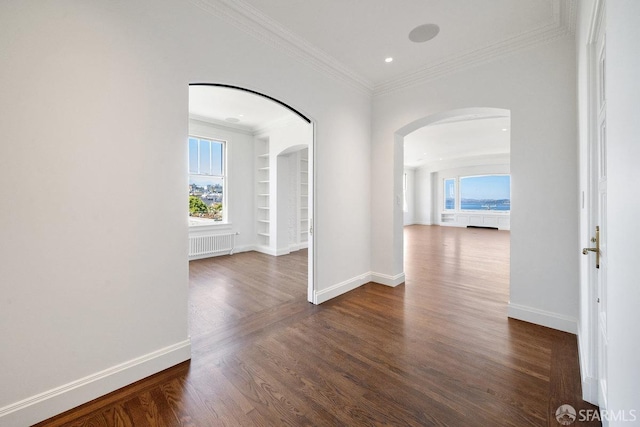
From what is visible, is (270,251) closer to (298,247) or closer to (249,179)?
(298,247)

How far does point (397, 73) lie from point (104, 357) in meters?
4.17

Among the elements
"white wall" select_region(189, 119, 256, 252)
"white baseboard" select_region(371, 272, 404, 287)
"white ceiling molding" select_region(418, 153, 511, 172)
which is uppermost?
"white ceiling molding" select_region(418, 153, 511, 172)

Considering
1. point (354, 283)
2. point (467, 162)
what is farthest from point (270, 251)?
point (467, 162)

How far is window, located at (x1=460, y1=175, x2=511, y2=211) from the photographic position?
38.8 feet

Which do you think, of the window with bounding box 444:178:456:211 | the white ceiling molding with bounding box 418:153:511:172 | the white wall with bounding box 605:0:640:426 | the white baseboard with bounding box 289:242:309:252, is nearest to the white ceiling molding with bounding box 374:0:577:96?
the white wall with bounding box 605:0:640:426

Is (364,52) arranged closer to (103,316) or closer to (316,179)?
(316,179)

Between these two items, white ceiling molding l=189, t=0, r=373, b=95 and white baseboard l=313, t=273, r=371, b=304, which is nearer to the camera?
white ceiling molding l=189, t=0, r=373, b=95

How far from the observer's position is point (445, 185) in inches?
530

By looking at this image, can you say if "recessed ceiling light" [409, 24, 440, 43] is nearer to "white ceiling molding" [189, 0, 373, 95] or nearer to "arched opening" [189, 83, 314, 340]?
"white ceiling molding" [189, 0, 373, 95]

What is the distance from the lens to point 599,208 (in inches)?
62.4

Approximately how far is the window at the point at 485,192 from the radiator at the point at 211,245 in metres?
11.1

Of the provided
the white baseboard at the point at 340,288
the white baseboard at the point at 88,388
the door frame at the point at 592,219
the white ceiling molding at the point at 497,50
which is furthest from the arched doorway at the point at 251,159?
the door frame at the point at 592,219

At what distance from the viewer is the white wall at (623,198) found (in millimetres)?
666

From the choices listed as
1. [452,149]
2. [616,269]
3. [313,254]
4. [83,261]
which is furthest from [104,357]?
[452,149]
